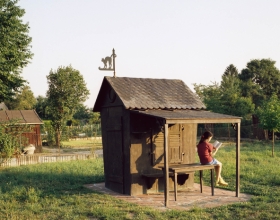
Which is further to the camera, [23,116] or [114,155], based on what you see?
[23,116]

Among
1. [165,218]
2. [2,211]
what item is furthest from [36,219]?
[165,218]

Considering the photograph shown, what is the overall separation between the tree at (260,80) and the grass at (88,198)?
39018mm

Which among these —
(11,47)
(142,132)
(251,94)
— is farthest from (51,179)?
(251,94)

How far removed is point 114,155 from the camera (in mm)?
11797

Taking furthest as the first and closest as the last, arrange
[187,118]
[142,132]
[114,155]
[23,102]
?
[23,102]
[114,155]
[142,132]
[187,118]

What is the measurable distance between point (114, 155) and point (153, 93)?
236cm

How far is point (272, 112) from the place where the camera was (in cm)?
2342

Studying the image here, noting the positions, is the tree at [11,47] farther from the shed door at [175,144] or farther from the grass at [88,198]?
the shed door at [175,144]

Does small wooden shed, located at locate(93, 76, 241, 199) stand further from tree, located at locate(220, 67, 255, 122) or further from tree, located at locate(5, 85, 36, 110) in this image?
tree, located at locate(5, 85, 36, 110)

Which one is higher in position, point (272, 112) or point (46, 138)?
point (272, 112)

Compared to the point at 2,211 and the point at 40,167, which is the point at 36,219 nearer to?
the point at 2,211

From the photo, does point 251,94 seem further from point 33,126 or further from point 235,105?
point 33,126

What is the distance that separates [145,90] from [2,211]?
5.56 meters

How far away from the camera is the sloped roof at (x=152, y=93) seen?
438 inches
